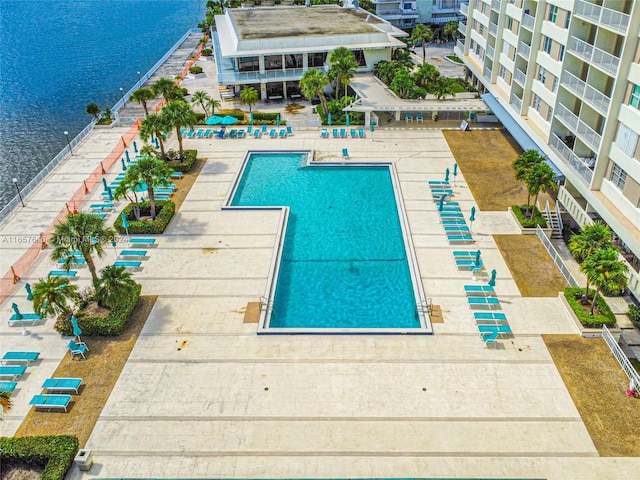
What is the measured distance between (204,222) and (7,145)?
32.9 meters

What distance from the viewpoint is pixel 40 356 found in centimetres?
2595

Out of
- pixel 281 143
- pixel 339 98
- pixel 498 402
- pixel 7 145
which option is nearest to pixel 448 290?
pixel 498 402

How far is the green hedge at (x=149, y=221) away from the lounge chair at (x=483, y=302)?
20606 millimetres

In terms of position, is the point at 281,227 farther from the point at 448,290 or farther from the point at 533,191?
the point at 533,191

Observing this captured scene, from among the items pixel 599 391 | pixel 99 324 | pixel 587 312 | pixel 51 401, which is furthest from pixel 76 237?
pixel 587 312

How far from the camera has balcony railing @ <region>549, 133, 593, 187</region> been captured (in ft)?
108

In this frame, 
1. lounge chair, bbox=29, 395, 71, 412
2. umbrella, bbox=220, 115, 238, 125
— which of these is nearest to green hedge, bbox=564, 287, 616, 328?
lounge chair, bbox=29, 395, 71, 412

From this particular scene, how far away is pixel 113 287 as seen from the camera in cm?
2684

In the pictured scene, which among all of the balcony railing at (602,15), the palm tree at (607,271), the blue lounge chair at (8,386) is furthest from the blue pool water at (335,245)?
the balcony railing at (602,15)

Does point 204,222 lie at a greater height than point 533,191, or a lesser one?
lesser

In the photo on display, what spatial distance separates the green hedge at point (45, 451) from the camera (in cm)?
2017

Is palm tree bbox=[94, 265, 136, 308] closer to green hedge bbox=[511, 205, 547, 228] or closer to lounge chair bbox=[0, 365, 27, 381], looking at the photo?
lounge chair bbox=[0, 365, 27, 381]

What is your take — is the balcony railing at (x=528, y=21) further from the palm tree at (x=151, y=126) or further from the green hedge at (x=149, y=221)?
the green hedge at (x=149, y=221)

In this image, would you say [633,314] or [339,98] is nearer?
Result: [633,314]
